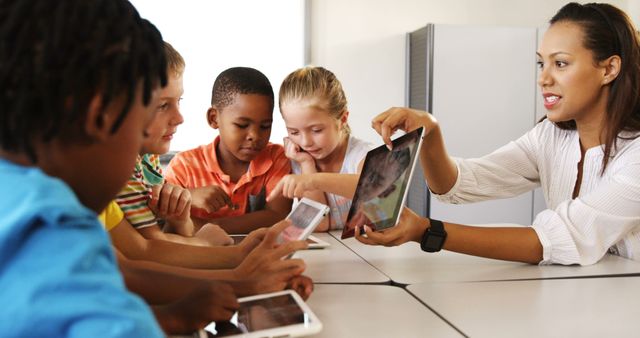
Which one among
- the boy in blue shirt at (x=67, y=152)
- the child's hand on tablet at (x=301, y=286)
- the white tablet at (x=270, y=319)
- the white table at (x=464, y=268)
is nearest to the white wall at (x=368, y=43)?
the white table at (x=464, y=268)

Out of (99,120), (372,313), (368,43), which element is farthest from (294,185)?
(368,43)

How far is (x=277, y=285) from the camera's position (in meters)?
1.06

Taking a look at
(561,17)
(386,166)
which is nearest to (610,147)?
(561,17)

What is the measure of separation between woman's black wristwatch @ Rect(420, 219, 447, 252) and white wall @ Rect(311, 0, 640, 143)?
2.81m

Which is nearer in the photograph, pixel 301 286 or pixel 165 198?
pixel 301 286

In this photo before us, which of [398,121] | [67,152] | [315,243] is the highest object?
[67,152]

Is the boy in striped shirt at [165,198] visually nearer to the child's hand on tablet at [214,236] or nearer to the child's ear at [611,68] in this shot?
the child's hand on tablet at [214,236]

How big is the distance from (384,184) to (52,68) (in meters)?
0.89

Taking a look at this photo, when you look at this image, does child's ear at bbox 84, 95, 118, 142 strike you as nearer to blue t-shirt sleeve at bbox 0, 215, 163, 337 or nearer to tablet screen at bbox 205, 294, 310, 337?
blue t-shirt sleeve at bbox 0, 215, 163, 337

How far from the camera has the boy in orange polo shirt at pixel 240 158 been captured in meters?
2.05

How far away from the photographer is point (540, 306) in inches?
41.4

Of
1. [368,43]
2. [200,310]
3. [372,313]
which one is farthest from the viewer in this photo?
[368,43]

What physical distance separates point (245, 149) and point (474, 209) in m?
2.35

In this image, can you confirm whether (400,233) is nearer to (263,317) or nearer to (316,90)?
(263,317)
